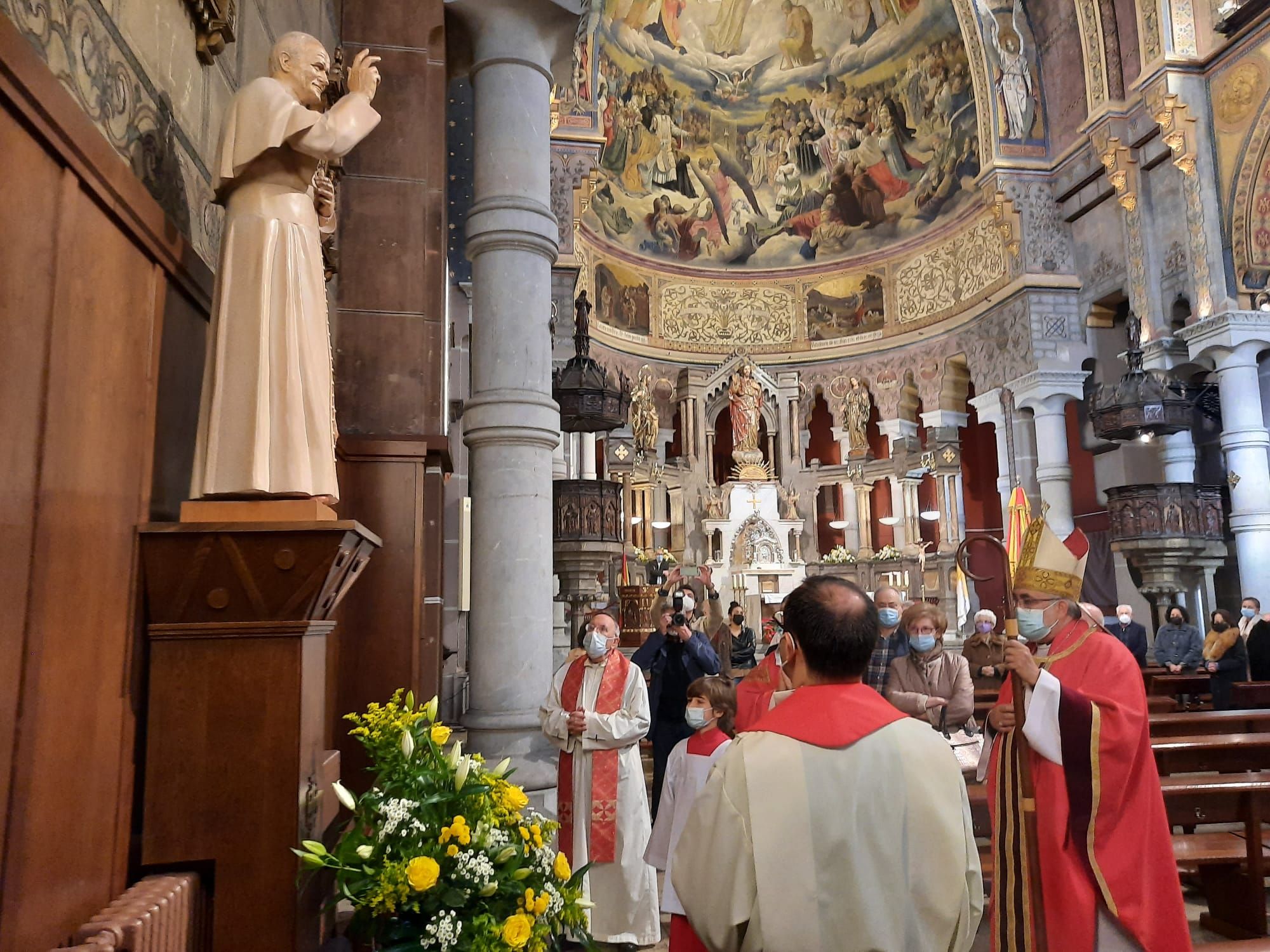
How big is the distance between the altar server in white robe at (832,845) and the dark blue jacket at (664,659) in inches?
148

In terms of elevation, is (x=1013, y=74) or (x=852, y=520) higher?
(x=1013, y=74)

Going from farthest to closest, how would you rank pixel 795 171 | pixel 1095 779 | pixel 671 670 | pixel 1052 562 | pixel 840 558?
pixel 795 171 → pixel 840 558 → pixel 671 670 → pixel 1052 562 → pixel 1095 779

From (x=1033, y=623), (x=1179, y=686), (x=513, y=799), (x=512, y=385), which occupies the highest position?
(x=512, y=385)

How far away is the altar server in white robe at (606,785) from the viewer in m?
4.68

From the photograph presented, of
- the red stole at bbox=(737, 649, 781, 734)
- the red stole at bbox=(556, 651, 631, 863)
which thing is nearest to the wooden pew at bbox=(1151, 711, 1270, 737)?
the red stole at bbox=(737, 649, 781, 734)

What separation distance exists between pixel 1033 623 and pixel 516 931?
225 cm

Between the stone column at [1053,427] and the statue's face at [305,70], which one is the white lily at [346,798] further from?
the stone column at [1053,427]

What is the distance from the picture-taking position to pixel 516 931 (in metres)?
2.13

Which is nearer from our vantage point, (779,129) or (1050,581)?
(1050,581)

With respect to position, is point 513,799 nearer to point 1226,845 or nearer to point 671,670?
point 671,670

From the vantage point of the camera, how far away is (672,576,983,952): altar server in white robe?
6.02 feet

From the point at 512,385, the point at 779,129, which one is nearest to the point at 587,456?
the point at 779,129

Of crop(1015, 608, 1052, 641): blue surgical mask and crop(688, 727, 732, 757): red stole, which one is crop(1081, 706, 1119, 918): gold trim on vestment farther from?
crop(688, 727, 732, 757): red stole

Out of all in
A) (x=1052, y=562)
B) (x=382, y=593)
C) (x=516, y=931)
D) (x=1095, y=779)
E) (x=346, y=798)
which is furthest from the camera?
(x=382, y=593)
